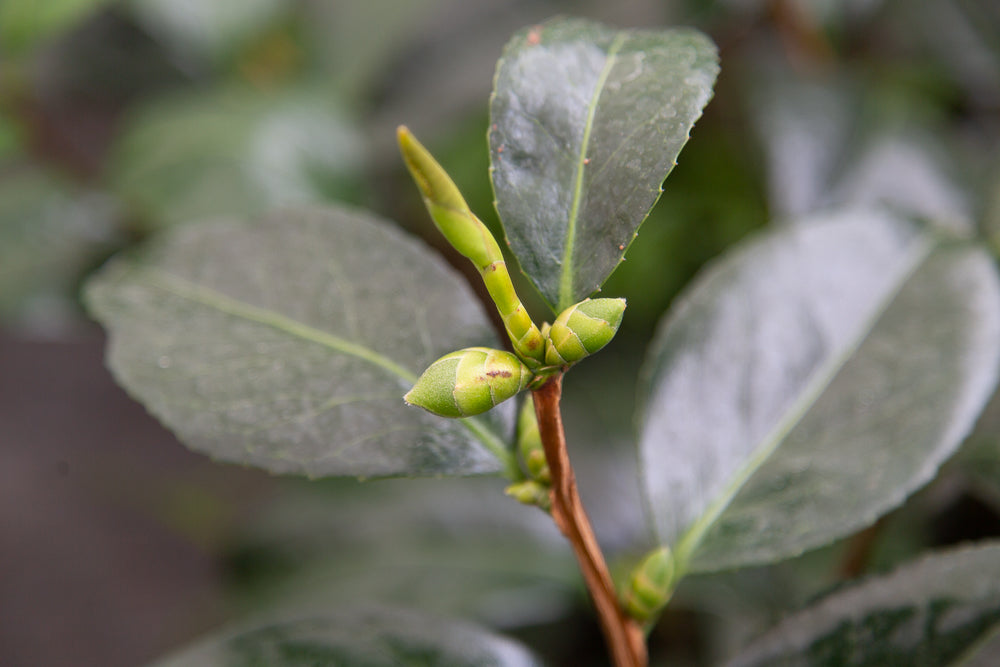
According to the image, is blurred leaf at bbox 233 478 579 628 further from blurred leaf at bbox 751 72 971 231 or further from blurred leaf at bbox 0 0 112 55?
blurred leaf at bbox 0 0 112 55

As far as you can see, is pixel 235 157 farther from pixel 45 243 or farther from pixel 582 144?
pixel 582 144

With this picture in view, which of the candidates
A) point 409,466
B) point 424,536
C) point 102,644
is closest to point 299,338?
point 409,466

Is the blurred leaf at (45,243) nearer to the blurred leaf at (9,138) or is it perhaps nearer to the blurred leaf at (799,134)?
the blurred leaf at (9,138)

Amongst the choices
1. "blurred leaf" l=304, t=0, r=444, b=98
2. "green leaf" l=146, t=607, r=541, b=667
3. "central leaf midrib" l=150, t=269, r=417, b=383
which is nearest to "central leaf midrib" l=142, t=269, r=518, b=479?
"central leaf midrib" l=150, t=269, r=417, b=383

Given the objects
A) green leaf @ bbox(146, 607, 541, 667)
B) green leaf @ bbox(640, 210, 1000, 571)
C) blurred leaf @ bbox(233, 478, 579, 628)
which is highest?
green leaf @ bbox(640, 210, 1000, 571)

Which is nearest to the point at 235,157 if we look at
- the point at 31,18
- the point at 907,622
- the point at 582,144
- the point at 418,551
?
the point at 31,18

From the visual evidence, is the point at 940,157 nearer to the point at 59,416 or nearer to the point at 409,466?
the point at 409,466

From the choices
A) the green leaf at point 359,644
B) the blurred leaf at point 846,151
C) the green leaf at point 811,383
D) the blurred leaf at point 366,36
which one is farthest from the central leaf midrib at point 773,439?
the blurred leaf at point 366,36
